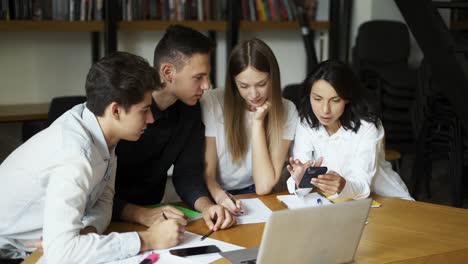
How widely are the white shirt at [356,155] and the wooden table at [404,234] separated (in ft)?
0.57

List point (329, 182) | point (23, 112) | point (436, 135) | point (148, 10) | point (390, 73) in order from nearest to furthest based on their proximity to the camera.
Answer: point (329, 182)
point (436, 135)
point (23, 112)
point (148, 10)
point (390, 73)

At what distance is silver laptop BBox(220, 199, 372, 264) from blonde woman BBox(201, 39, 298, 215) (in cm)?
67

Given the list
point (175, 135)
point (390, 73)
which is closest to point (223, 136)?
point (175, 135)

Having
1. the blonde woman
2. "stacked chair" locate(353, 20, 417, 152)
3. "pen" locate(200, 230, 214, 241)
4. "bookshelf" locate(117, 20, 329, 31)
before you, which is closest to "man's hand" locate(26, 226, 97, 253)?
"pen" locate(200, 230, 214, 241)

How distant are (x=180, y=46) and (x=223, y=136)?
421 mm

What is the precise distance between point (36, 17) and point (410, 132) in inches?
102

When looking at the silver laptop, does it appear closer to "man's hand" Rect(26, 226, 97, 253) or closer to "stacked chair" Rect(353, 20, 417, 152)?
"man's hand" Rect(26, 226, 97, 253)

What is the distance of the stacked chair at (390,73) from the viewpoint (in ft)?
14.4

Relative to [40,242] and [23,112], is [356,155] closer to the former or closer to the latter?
[40,242]

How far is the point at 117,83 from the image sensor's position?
1.73 metres

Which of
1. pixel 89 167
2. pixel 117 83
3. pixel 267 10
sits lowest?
pixel 89 167

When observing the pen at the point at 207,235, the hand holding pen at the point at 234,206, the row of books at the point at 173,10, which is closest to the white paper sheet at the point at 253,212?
the hand holding pen at the point at 234,206

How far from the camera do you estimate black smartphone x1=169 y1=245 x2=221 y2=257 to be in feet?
5.40

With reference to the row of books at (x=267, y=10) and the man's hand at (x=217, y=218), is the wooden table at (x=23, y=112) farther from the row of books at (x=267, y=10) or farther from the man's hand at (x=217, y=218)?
the man's hand at (x=217, y=218)
